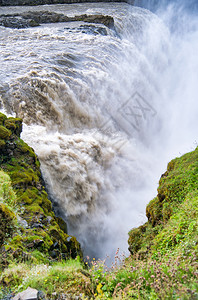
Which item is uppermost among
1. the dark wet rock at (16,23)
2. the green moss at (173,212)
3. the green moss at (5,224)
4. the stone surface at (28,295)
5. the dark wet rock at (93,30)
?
the dark wet rock at (16,23)


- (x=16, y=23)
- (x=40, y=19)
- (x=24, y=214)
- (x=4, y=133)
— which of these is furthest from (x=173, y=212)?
(x=40, y=19)

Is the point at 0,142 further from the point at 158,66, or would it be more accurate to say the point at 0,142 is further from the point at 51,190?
the point at 158,66

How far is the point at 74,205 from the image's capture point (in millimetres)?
7551

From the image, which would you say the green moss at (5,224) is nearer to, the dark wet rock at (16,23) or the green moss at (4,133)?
the green moss at (4,133)

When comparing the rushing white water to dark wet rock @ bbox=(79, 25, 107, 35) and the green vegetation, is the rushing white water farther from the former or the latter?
the green vegetation

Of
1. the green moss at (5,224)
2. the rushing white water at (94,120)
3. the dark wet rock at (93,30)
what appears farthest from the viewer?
the dark wet rock at (93,30)

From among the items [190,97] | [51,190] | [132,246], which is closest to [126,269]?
[132,246]

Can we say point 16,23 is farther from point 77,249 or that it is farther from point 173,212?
point 173,212

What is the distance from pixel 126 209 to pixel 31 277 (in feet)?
23.4

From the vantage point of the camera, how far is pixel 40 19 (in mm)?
25328

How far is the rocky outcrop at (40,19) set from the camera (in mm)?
22170

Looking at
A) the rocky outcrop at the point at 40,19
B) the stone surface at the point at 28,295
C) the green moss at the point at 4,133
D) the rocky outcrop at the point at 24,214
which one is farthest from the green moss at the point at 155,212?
the rocky outcrop at the point at 40,19

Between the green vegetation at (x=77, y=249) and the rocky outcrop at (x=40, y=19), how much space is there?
19.9 metres

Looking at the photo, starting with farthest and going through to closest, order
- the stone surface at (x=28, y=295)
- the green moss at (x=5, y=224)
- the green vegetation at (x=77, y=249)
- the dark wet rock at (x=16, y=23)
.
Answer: the dark wet rock at (x=16, y=23) < the green moss at (x=5, y=224) < the green vegetation at (x=77, y=249) < the stone surface at (x=28, y=295)
